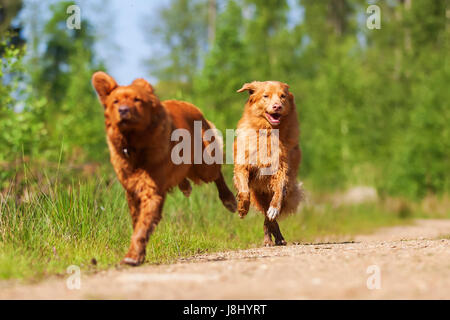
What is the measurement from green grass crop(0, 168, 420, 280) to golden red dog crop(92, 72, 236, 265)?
57 centimetres

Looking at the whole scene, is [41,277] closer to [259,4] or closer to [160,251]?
[160,251]

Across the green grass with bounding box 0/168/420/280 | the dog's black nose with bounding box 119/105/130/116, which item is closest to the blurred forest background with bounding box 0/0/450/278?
the green grass with bounding box 0/168/420/280

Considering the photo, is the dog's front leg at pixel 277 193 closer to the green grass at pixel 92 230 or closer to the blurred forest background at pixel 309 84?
the green grass at pixel 92 230

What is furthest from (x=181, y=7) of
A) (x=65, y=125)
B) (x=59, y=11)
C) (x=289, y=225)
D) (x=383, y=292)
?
(x=383, y=292)

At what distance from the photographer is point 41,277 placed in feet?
19.6

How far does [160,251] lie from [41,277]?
88.6 inches

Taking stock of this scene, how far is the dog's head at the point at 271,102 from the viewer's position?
27.7 feet

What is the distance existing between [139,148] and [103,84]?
74 centimetres

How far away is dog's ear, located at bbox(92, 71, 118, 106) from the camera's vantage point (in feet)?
21.2

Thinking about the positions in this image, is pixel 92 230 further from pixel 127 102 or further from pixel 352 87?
pixel 352 87

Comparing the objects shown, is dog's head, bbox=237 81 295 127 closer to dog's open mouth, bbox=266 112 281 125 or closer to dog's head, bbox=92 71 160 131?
dog's open mouth, bbox=266 112 281 125

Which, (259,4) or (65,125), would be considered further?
(259,4)
